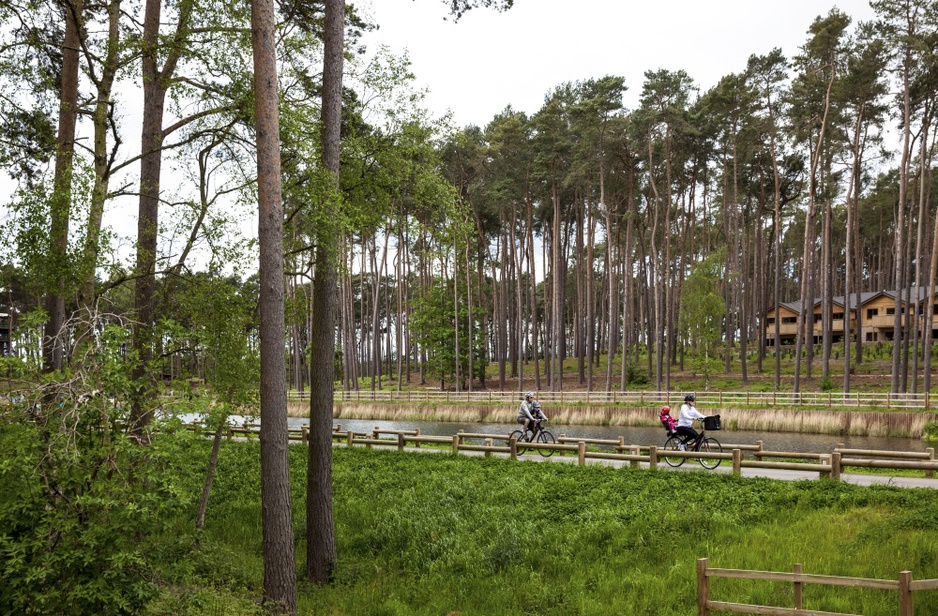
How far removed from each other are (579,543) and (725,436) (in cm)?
1652

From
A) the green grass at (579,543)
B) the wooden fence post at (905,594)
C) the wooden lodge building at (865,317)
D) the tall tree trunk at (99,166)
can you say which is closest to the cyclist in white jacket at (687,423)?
the green grass at (579,543)

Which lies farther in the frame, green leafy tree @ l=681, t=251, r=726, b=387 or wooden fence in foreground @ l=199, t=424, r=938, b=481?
green leafy tree @ l=681, t=251, r=726, b=387

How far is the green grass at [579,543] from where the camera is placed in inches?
395

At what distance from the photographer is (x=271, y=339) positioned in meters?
9.62

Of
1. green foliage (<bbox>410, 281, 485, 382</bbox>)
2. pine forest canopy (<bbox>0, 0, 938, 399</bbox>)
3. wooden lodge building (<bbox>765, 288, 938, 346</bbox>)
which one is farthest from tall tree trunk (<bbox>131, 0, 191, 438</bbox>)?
wooden lodge building (<bbox>765, 288, 938, 346</bbox>)

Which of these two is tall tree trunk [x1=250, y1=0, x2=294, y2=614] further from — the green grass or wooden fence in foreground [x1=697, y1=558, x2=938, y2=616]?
wooden fence in foreground [x1=697, y1=558, x2=938, y2=616]

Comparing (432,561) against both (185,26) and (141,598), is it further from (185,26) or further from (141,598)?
(185,26)

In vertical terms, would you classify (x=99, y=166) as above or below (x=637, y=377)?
above

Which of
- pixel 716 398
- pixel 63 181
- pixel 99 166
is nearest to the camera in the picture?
pixel 63 181

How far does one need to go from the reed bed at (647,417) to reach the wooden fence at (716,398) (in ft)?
4.76

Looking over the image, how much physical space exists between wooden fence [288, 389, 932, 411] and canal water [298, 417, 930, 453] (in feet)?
9.98

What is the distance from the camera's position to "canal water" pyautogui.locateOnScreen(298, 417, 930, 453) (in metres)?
22.7

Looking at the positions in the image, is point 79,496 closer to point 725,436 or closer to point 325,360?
point 325,360

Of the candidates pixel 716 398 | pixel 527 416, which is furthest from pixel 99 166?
pixel 716 398
